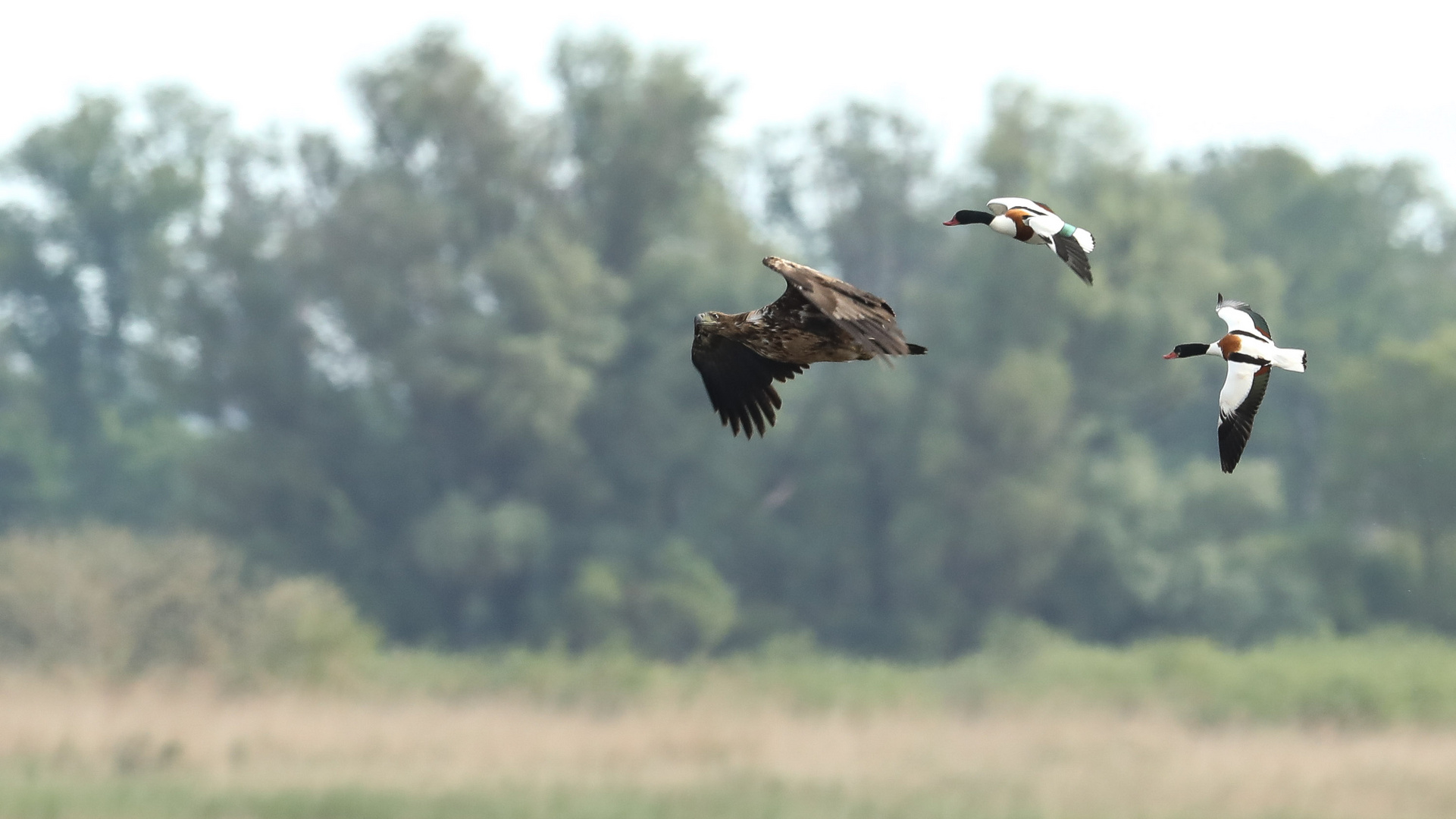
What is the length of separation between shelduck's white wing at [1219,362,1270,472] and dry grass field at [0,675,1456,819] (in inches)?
602

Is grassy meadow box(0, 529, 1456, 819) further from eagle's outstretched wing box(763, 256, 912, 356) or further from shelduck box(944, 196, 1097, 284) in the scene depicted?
shelduck box(944, 196, 1097, 284)

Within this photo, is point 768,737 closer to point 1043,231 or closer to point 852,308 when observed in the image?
point 852,308

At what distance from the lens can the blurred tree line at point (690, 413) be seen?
42.0m

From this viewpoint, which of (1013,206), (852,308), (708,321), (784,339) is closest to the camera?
(1013,206)

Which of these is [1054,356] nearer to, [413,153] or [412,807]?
[413,153]

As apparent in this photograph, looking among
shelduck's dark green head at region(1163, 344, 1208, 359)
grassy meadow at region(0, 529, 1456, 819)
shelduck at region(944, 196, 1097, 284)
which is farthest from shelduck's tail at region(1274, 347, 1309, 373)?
grassy meadow at region(0, 529, 1456, 819)

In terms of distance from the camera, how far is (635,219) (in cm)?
4644

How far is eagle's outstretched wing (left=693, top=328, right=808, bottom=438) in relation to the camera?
8852 mm

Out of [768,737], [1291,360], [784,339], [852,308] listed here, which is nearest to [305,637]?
[768,737]

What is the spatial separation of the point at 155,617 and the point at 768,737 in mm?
13502

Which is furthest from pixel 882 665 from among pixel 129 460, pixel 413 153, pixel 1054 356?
pixel 129 460

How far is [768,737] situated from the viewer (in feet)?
87.8

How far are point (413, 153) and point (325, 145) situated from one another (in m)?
2.44

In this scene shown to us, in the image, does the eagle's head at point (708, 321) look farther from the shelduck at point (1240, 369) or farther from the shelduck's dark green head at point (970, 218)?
the shelduck at point (1240, 369)
